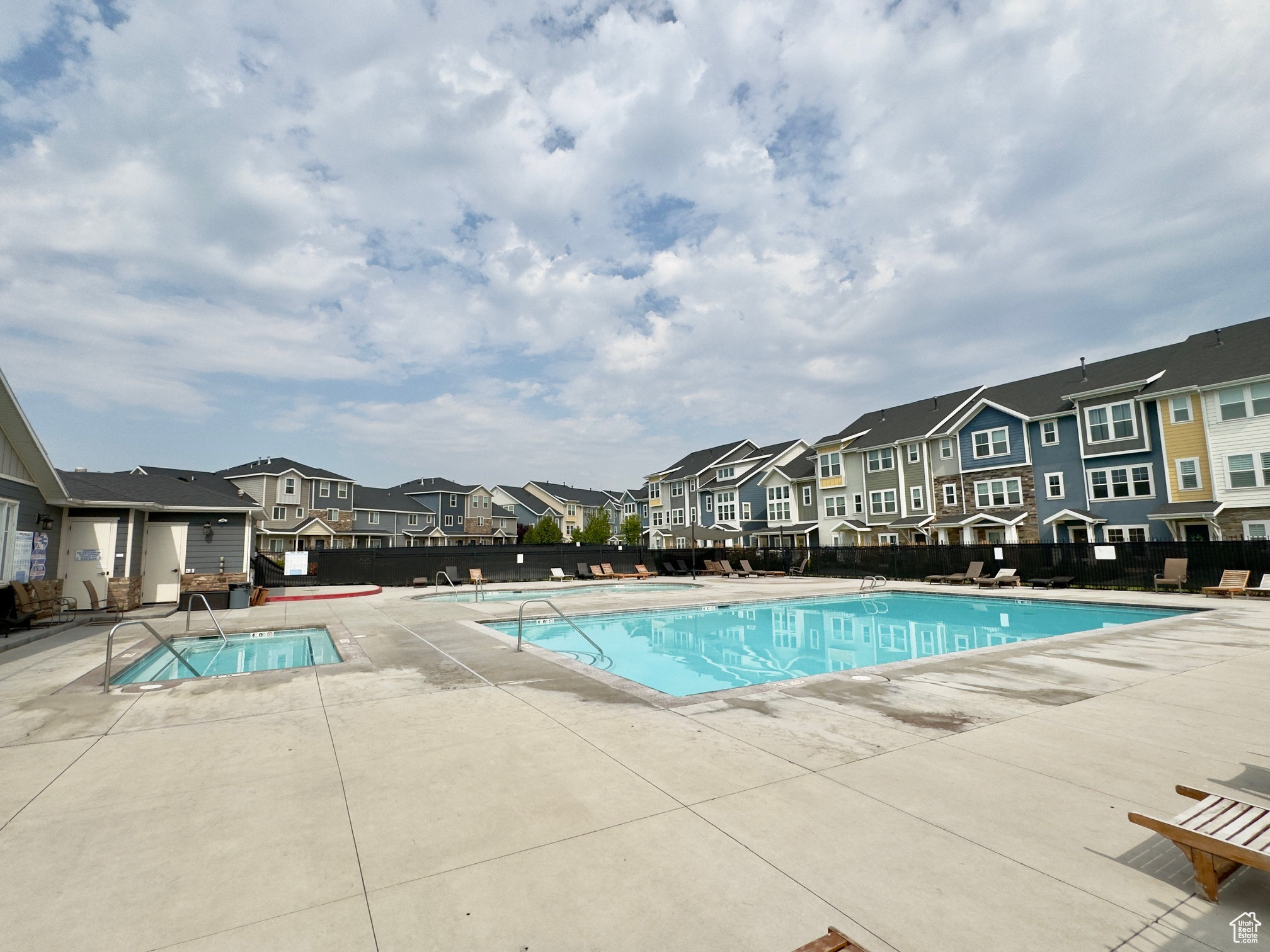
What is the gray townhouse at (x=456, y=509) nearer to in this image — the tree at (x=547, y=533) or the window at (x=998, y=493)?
the tree at (x=547, y=533)

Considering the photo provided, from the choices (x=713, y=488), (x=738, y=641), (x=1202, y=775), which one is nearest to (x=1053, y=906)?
(x=1202, y=775)

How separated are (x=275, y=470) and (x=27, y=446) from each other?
129 feet

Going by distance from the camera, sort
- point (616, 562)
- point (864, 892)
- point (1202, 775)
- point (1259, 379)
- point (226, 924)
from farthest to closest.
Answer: point (616, 562)
point (1259, 379)
point (1202, 775)
point (864, 892)
point (226, 924)

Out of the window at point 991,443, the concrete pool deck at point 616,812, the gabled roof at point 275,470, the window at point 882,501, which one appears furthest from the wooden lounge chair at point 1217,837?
the gabled roof at point 275,470

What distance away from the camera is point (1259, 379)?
915 inches

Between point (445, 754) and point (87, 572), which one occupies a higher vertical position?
point (87, 572)

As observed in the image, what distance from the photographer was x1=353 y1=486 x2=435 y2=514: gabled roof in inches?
2264

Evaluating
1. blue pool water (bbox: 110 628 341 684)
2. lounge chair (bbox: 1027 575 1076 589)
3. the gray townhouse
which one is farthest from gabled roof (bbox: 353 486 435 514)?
lounge chair (bbox: 1027 575 1076 589)

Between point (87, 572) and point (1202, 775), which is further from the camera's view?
point (87, 572)

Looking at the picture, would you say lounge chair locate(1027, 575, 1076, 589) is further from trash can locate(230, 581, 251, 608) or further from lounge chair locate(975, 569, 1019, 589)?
trash can locate(230, 581, 251, 608)

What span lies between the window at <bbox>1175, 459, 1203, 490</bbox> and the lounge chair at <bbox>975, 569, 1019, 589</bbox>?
27.1 feet

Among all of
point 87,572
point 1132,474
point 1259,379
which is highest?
point 1259,379

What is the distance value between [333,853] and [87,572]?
1685 cm

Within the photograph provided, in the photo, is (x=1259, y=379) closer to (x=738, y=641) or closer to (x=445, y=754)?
(x=738, y=641)
